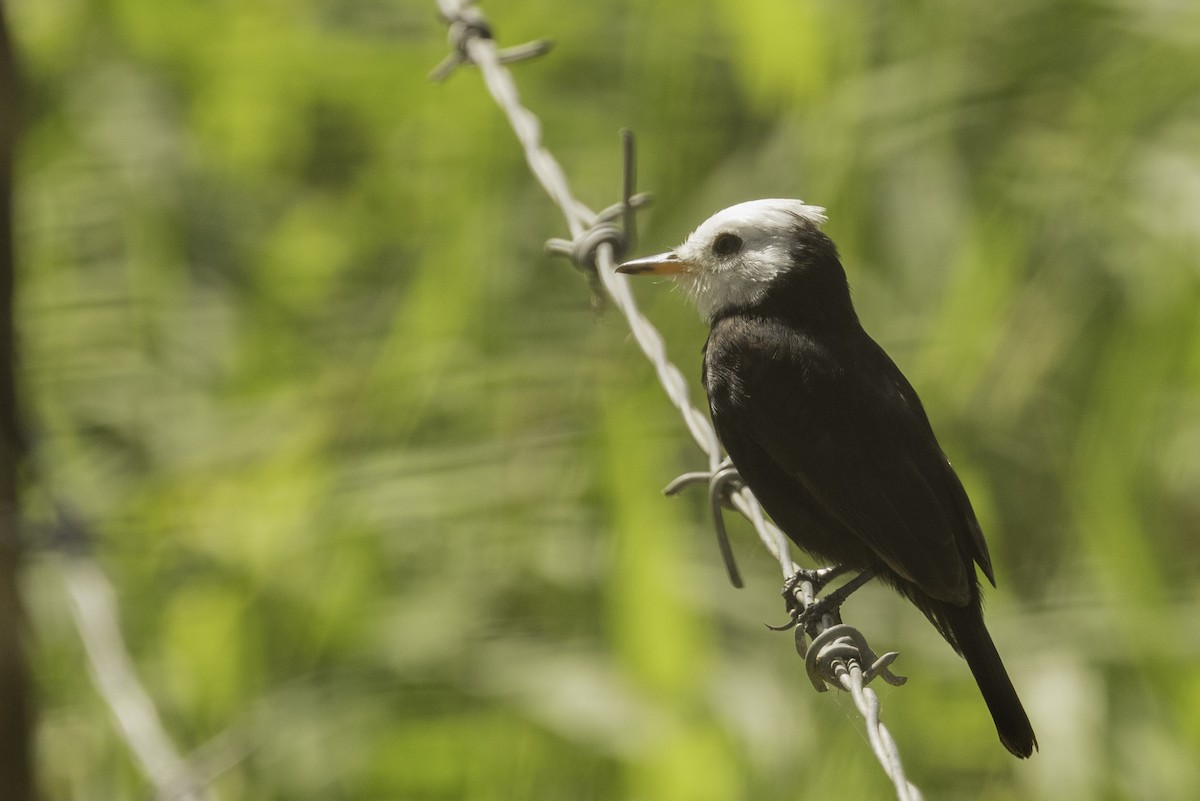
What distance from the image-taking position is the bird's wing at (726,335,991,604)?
248 centimetres

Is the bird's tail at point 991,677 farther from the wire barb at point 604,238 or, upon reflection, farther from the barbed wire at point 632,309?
the wire barb at point 604,238

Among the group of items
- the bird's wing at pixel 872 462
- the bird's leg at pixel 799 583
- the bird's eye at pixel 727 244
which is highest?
the bird's eye at pixel 727 244

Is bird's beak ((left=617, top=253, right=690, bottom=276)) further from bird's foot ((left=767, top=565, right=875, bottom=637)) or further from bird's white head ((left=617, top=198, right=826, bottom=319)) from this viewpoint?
bird's foot ((left=767, top=565, right=875, bottom=637))

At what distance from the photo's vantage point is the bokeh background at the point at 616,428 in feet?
12.3

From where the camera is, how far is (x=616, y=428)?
3.66 meters

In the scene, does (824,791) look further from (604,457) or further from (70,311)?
(70,311)

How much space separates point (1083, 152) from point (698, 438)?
2513 mm

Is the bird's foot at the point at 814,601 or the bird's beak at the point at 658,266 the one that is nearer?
the bird's foot at the point at 814,601

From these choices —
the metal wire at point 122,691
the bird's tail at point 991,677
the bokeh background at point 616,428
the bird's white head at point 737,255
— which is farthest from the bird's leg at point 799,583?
the metal wire at point 122,691

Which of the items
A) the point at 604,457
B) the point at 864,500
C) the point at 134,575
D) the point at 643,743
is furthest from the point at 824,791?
the point at 134,575

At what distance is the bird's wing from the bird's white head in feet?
0.80

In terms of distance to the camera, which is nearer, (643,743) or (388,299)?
(643,743)

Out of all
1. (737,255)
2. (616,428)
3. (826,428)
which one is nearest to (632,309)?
(826,428)

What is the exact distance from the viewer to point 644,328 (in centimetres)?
232
